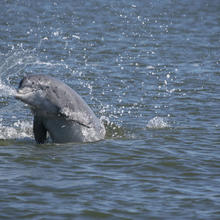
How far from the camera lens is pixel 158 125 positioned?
1393cm

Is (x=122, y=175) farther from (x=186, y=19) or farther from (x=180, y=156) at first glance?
(x=186, y=19)

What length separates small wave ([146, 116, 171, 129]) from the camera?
1388 cm

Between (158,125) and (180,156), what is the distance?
2.46 metres

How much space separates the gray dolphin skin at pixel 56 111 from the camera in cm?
1091

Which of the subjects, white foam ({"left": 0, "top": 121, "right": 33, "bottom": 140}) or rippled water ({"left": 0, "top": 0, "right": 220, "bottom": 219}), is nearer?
rippled water ({"left": 0, "top": 0, "right": 220, "bottom": 219})

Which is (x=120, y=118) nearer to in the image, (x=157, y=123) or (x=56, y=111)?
(x=157, y=123)

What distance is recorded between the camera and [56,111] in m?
11.2

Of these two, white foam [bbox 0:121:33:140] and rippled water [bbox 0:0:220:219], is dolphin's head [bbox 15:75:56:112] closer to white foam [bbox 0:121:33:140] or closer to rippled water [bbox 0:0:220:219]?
rippled water [bbox 0:0:220:219]

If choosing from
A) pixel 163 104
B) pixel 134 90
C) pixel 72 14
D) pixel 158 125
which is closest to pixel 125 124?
pixel 158 125

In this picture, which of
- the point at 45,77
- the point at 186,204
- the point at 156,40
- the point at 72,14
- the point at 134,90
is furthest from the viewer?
the point at 72,14

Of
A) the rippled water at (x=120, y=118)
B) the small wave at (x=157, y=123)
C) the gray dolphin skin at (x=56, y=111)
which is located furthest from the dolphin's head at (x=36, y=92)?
the small wave at (x=157, y=123)

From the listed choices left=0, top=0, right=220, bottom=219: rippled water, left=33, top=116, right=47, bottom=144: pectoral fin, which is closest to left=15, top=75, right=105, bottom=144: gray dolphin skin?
left=33, top=116, right=47, bottom=144: pectoral fin

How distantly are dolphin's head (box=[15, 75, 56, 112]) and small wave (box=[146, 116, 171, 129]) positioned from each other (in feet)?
10.5

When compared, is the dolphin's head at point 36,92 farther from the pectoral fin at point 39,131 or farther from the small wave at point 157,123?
the small wave at point 157,123
